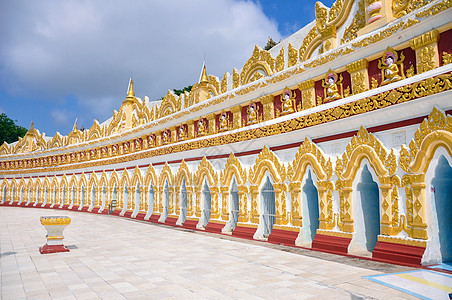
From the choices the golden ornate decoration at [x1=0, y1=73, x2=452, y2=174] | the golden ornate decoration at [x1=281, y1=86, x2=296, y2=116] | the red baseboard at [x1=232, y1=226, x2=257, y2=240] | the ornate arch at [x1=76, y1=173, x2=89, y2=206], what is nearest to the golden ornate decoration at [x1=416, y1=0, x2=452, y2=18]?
the golden ornate decoration at [x1=0, y1=73, x2=452, y2=174]

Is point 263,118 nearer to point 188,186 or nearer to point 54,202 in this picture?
point 188,186

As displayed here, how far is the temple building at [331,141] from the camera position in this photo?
662 cm

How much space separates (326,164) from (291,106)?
2.21 meters

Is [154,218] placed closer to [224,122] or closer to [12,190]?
[224,122]

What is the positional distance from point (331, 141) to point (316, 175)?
94 centimetres

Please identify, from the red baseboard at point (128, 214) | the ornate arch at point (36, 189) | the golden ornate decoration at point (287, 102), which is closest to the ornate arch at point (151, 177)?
the red baseboard at point (128, 214)

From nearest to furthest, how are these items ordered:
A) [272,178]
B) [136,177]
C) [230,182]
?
1. [272,178]
2. [230,182]
3. [136,177]

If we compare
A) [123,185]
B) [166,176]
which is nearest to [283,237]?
[166,176]

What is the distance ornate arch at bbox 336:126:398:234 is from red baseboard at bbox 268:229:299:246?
1536 millimetres

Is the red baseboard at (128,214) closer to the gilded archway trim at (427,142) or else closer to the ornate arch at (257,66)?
the ornate arch at (257,66)

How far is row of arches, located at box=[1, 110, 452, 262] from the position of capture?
21.5ft

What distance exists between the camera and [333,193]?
8422 mm

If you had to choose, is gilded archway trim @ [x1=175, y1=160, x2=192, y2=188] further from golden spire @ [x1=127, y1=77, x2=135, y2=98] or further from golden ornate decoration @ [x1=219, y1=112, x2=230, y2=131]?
golden spire @ [x1=127, y1=77, x2=135, y2=98]

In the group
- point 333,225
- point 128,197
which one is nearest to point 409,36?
point 333,225
